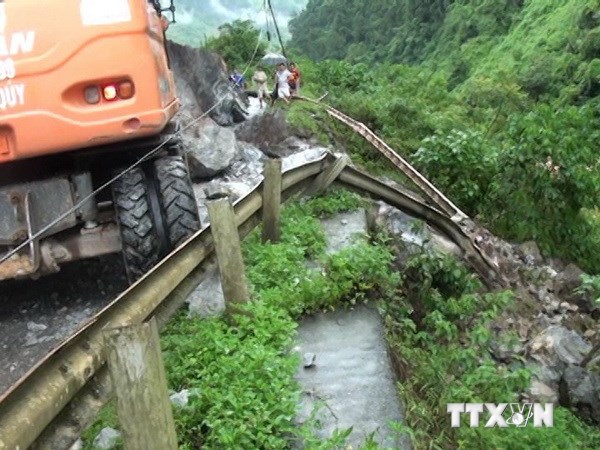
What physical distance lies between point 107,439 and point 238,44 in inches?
955

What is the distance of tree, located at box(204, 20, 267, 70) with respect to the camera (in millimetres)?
25328

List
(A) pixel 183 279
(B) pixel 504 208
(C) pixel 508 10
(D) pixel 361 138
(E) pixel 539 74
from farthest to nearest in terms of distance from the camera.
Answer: (C) pixel 508 10
(E) pixel 539 74
(D) pixel 361 138
(B) pixel 504 208
(A) pixel 183 279

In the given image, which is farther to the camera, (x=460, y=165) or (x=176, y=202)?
(x=460, y=165)

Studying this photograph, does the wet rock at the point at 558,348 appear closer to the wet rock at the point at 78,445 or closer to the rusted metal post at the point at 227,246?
the rusted metal post at the point at 227,246

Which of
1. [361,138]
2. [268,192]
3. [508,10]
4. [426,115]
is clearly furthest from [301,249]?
[508,10]

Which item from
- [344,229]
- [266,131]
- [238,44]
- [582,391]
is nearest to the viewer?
[582,391]

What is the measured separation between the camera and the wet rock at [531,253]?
28.8 feet

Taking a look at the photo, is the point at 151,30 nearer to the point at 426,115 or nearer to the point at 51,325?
the point at 51,325

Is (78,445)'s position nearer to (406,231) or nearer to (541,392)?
(541,392)

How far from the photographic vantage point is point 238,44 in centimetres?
2611

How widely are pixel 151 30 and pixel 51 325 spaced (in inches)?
93.1

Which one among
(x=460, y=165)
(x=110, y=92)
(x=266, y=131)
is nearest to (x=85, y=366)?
(x=110, y=92)

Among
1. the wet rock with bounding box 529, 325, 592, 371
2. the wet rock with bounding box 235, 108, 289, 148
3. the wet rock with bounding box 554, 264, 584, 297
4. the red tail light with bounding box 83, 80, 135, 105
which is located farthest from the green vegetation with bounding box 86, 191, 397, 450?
the wet rock with bounding box 235, 108, 289, 148

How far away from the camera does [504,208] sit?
9.24 meters
